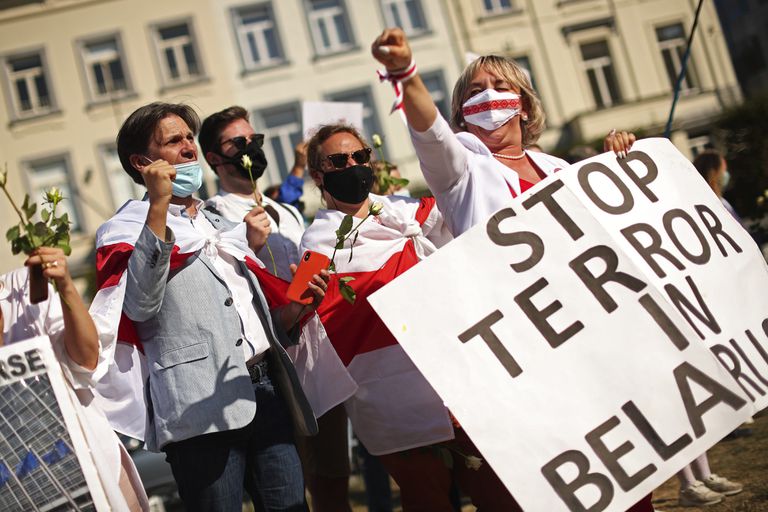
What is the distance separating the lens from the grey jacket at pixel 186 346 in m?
2.55

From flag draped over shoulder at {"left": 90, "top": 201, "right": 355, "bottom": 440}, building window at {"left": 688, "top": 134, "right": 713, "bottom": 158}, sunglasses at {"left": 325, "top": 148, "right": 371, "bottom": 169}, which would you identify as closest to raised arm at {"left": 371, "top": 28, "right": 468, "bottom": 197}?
sunglasses at {"left": 325, "top": 148, "right": 371, "bottom": 169}

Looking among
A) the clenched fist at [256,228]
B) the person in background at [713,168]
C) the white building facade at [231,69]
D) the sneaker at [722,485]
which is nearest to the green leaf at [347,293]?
the clenched fist at [256,228]

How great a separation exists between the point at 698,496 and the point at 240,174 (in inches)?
114

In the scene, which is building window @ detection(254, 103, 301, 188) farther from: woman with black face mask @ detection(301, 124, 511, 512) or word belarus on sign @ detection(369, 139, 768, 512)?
word belarus on sign @ detection(369, 139, 768, 512)

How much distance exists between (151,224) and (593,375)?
1379 mm

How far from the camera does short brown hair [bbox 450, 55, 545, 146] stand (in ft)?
9.79

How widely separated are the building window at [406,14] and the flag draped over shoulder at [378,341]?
20.2 meters

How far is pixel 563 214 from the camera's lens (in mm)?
2531

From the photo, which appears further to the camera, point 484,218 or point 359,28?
point 359,28

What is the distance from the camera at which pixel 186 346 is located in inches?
104

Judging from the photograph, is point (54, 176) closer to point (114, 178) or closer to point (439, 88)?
point (114, 178)

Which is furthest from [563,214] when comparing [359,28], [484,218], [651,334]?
[359,28]

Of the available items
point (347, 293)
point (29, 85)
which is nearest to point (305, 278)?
point (347, 293)

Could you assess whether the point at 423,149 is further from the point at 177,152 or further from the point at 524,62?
the point at 524,62
